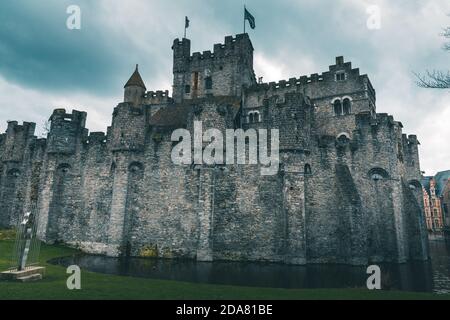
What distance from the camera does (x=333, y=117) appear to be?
104 ft

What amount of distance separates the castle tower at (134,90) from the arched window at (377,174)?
28.6 meters

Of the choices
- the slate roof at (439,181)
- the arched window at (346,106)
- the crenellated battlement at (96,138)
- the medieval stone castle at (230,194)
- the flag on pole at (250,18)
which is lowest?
the medieval stone castle at (230,194)

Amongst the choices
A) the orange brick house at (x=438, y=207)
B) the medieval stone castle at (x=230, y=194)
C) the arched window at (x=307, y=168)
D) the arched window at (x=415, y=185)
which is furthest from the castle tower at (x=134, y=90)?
the orange brick house at (x=438, y=207)

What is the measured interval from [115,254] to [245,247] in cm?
918

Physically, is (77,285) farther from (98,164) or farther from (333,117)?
(333,117)

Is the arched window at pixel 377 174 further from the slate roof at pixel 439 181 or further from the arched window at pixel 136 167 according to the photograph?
the slate roof at pixel 439 181

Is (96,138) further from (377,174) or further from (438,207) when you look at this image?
(438,207)

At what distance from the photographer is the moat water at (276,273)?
13695mm

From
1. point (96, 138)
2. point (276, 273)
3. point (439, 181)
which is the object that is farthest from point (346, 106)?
point (439, 181)

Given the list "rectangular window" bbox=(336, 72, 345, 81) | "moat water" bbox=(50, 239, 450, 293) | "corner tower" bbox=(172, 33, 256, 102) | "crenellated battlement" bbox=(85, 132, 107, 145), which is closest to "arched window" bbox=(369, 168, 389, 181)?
"moat water" bbox=(50, 239, 450, 293)

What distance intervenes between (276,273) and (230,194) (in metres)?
7.12

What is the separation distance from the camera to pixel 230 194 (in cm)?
2200

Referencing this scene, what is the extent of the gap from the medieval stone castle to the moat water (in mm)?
1591
